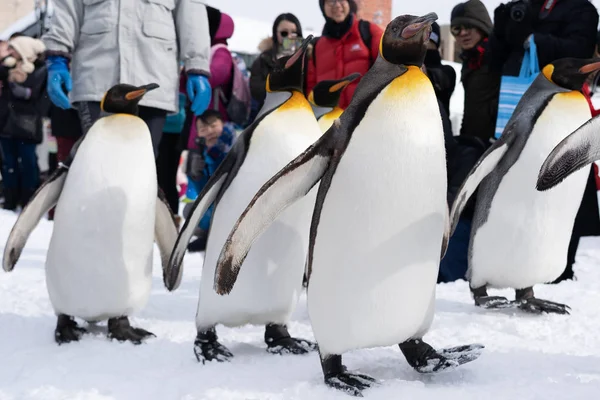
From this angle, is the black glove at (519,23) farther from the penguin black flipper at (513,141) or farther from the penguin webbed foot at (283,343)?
the penguin webbed foot at (283,343)

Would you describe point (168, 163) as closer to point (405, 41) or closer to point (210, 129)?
point (210, 129)

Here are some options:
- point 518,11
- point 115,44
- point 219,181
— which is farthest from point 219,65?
point 219,181

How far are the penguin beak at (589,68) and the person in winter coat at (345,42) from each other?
1.15 metres

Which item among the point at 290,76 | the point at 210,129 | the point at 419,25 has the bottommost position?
the point at 210,129

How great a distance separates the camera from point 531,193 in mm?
2736

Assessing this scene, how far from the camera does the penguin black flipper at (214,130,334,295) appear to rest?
1.80m

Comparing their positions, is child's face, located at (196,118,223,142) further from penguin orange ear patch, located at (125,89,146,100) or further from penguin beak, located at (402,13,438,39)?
penguin beak, located at (402,13,438,39)

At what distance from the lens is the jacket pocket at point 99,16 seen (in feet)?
10.1

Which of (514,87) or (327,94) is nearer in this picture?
(327,94)

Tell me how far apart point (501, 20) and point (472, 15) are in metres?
0.21

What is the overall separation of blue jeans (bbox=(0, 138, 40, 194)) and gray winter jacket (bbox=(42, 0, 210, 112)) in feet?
12.4

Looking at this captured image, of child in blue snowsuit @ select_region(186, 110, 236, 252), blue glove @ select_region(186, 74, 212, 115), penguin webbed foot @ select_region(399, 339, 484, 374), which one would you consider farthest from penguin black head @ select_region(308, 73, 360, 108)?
child in blue snowsuit @ select_region(186, 110, 236, 252)

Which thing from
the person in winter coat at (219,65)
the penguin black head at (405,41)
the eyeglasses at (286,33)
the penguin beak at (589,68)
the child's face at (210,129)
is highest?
the penguin black head at (405,41)

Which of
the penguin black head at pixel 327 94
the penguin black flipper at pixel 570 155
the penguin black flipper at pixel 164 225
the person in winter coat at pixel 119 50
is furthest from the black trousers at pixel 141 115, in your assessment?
the penguin black flipper at pixel 570 155
